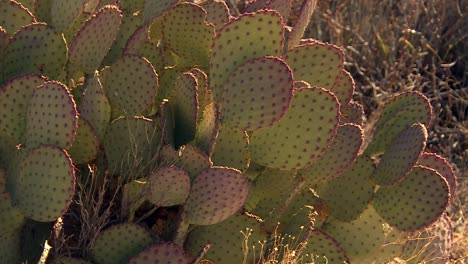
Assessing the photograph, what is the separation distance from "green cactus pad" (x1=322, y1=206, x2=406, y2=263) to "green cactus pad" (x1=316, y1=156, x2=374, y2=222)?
0.17 ft

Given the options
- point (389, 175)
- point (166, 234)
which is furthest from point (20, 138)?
point (389, 175)

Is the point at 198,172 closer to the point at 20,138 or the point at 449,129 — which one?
the point at 20,138

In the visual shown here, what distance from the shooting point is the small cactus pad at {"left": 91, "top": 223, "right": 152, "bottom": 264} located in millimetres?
3248

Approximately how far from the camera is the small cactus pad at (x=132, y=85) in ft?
11.2

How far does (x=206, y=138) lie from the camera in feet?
10.7

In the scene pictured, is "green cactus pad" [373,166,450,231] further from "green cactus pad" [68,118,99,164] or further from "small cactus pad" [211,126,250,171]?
"green cactus pad" [68,118,99,164]

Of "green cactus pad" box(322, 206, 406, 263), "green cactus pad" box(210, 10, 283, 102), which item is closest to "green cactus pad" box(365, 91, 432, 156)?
"green cactus pad" box(322, 206, 406, 263)

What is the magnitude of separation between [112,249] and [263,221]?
58 cm

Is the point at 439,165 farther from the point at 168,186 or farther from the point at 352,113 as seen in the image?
the point at 168,186

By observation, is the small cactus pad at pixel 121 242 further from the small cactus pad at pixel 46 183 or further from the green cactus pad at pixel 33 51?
the green cactus pad at pixel 33 51

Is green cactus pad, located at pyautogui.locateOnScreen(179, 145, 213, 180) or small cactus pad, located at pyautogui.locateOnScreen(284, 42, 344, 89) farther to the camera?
small cactus pad, located at pyautogui.locateOnScreen(284, 42, 344, 89)

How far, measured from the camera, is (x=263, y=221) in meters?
3.52

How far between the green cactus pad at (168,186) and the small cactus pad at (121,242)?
13 cm

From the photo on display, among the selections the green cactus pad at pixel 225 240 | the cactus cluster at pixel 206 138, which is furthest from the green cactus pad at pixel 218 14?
the green cactus pad at pixel 225 240
